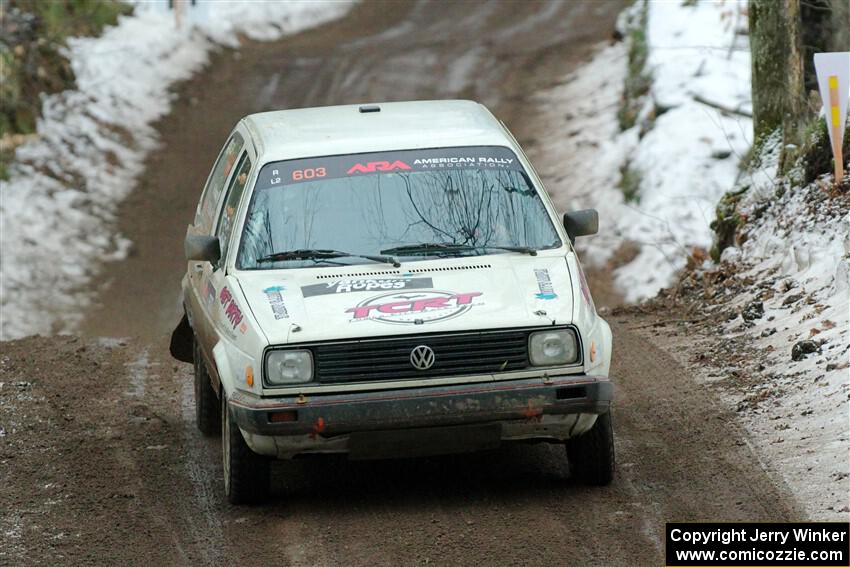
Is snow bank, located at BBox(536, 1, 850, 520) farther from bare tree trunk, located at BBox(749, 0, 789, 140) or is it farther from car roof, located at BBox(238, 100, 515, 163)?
car roof, located at BBox(238, 100, 515, 163)

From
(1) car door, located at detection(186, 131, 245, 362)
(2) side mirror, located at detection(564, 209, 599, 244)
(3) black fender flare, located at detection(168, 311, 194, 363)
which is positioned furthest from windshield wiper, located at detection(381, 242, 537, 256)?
(3) black fender flare, located at detection(168, 311, 194, 363)

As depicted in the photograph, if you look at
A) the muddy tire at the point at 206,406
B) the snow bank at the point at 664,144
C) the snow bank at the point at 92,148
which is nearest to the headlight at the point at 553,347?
the muddy tire at the point at 206,406

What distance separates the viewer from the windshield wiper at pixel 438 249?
23.0 feet

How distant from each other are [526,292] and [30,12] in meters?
16.9

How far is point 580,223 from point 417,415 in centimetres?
177

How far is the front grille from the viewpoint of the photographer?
6277 mm

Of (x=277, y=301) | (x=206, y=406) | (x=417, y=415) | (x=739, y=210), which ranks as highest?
(x=277, y=301)

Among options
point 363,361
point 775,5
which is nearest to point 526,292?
point 363,361

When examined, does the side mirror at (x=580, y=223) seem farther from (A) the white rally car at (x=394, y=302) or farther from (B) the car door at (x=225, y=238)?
(B) the car door at (x=225, y=238)

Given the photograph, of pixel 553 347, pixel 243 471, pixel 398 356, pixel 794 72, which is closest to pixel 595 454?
pixel 553 347

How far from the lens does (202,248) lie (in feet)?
23.6

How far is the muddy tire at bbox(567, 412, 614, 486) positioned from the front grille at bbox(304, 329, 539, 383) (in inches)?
28.5

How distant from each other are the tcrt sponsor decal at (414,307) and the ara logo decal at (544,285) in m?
0.31

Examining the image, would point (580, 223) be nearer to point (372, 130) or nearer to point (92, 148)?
point (372, 130)
